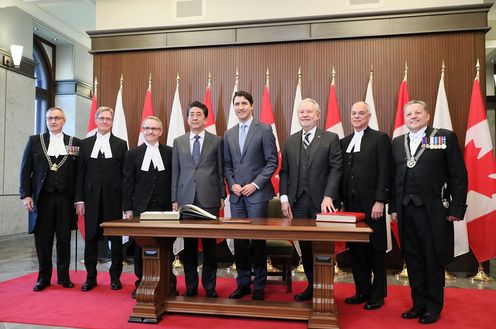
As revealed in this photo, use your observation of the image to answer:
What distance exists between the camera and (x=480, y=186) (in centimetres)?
441

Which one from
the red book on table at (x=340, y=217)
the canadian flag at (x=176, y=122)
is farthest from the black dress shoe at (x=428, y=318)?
the canadian flag at (x=176, y=122)

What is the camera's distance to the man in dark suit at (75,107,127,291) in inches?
147

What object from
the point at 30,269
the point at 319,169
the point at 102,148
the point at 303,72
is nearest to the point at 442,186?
the point at 319,169

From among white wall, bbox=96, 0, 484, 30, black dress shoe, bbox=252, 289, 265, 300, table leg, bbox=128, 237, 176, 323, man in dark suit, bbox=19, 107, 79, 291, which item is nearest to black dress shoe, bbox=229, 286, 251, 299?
black dress shoe, bbox=252, 289, 265, 300

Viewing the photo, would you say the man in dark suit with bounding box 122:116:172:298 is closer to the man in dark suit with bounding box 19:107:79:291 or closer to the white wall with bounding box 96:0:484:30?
the man in dark suit with bounding box 19:107:79:291

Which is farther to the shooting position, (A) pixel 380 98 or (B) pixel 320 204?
(A) pixel 380 98

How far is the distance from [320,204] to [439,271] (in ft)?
2.89

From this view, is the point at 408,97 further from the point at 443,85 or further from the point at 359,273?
the point at 359,273

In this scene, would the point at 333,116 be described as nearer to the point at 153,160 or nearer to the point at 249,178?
the point at 249,178

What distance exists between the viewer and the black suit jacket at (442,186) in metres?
2.82

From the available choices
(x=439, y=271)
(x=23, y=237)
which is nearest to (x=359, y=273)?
(x=439, y=271)

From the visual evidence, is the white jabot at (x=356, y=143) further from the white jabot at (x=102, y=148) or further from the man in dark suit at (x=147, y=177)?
the white jabot at (x=102, y=148)

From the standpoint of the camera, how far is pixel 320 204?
3.16 m

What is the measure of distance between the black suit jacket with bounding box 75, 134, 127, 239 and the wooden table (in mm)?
852
